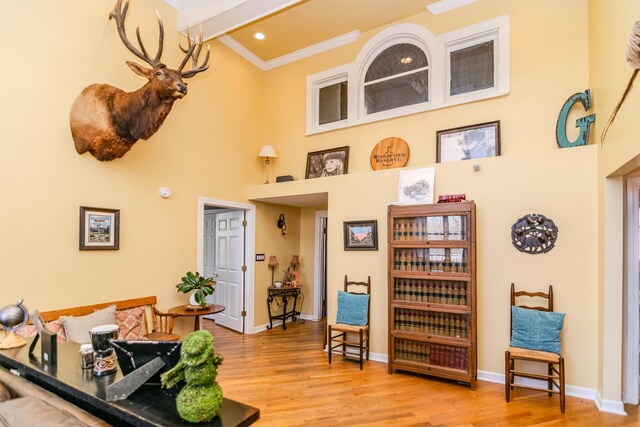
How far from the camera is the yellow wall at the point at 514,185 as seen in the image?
10.8ft

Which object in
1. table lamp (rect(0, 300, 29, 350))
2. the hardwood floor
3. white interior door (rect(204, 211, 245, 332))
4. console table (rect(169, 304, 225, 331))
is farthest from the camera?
white interior door (rect(204, 211, 245, 332))

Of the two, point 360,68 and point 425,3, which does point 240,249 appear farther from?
point 425,3

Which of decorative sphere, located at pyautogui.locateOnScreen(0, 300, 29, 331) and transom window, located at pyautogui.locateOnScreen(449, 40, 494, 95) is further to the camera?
transom window, located at pyautogui.locateOnScreen(449, 40, 494, 95)

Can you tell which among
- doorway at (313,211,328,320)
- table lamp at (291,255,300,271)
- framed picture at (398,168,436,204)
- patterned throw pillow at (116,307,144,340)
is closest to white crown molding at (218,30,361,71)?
framed picture at (398,168,436,204)

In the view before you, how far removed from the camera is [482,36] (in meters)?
4.44

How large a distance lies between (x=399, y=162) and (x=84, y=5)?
4.08m

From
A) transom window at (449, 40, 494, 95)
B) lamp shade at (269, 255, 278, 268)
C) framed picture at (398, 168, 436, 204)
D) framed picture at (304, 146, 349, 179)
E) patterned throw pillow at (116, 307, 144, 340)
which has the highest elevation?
transom window at (449, 40, 494, 95)

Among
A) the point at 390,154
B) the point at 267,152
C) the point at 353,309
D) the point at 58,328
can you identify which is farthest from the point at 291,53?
the point at 58,328

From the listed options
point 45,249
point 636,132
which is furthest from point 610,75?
point 45,249

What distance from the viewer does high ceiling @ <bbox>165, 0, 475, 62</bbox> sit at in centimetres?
406

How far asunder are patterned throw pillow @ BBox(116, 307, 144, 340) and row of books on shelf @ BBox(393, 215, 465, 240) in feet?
9.92

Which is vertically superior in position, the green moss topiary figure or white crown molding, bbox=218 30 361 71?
white crown molding, bbox=218 30 361 71

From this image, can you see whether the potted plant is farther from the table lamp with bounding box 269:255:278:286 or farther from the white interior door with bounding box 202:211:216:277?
the white interior door with bounding box 202:211:216:277

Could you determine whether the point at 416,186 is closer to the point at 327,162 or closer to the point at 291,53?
the point at 327,162
